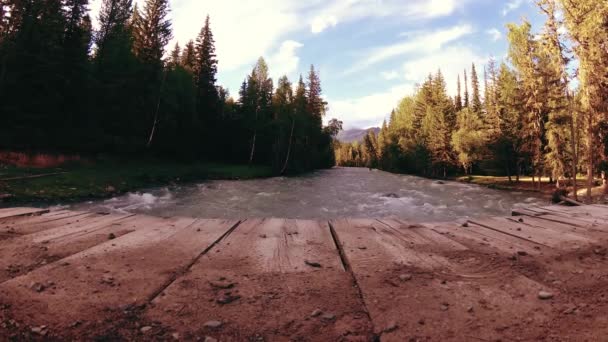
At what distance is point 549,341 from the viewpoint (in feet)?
4.75

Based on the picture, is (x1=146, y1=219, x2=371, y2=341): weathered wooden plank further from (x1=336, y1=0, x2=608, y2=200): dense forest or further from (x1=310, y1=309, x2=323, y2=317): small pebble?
(x1=336, y1=0, x2=608, y2=200): dense forest

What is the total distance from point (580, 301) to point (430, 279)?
92 cm

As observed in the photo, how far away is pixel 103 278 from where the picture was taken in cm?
211

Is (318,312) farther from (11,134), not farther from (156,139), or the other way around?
(156,139)

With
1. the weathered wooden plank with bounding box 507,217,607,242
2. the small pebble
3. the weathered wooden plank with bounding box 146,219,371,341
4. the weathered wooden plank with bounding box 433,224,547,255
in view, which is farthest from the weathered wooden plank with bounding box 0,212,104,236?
the weathered wooden plank with bounding box 507,217,607,242

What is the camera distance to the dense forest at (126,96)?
2499cm

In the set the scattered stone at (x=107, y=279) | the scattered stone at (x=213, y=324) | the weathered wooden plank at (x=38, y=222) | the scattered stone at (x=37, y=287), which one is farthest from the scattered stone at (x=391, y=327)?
the weathered wooden plank at (x=38, y=222)

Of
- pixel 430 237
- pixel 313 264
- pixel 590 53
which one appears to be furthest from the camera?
pixel 590 53

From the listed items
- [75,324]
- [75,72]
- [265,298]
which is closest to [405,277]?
[265,298]

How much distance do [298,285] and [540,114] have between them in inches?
1413

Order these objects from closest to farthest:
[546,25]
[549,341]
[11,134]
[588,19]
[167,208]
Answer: [549,341]
[167,208]
[588,19]
[546,25]
[11,134]

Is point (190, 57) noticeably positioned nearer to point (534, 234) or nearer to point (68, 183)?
point (68, 183)

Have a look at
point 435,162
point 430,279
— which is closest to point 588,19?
point 430,279

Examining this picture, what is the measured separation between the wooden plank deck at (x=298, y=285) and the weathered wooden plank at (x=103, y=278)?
0.04 feet
